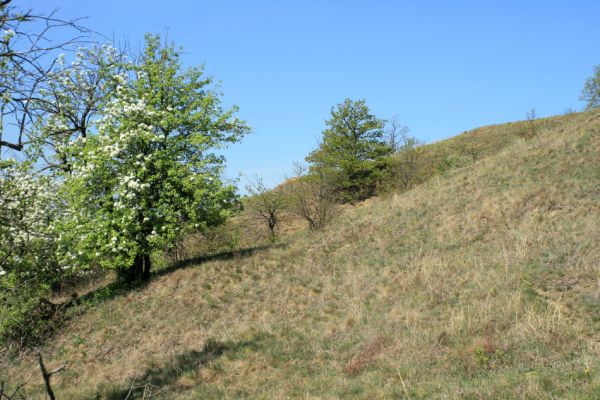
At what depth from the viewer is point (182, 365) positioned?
44.8 ft

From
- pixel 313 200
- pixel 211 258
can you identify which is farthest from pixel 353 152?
pixel 211 258

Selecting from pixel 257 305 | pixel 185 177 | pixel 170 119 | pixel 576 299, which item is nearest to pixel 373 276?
pixel 257 305

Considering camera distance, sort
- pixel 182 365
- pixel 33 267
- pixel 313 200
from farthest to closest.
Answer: pixel 313 200
pixel 33 267
pixel 182 365

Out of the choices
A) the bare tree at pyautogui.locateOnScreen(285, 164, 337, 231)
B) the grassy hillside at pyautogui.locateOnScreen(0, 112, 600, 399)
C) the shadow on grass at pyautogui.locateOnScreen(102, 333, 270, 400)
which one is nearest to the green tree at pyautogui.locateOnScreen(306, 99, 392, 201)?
the bare tree at pyautogui.locateOnScreen(285, 164, 337, 231)

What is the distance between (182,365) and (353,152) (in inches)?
1242

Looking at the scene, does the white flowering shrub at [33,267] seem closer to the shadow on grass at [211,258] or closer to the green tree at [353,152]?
the shadow on grass at [211,258]

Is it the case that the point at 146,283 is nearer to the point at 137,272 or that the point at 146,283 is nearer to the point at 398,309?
the point at 137,272

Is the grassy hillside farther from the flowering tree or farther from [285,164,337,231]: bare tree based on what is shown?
[285,164,337,231]: bare tree

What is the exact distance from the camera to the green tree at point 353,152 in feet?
136

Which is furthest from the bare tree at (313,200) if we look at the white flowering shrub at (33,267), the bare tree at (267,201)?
the white flowering shrub at (33,267)

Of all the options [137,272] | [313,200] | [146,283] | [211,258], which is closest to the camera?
[146,283]

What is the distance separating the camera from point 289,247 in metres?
22.7

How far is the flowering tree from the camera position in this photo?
61.5 feet

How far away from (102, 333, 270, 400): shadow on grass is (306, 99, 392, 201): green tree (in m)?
27.5
